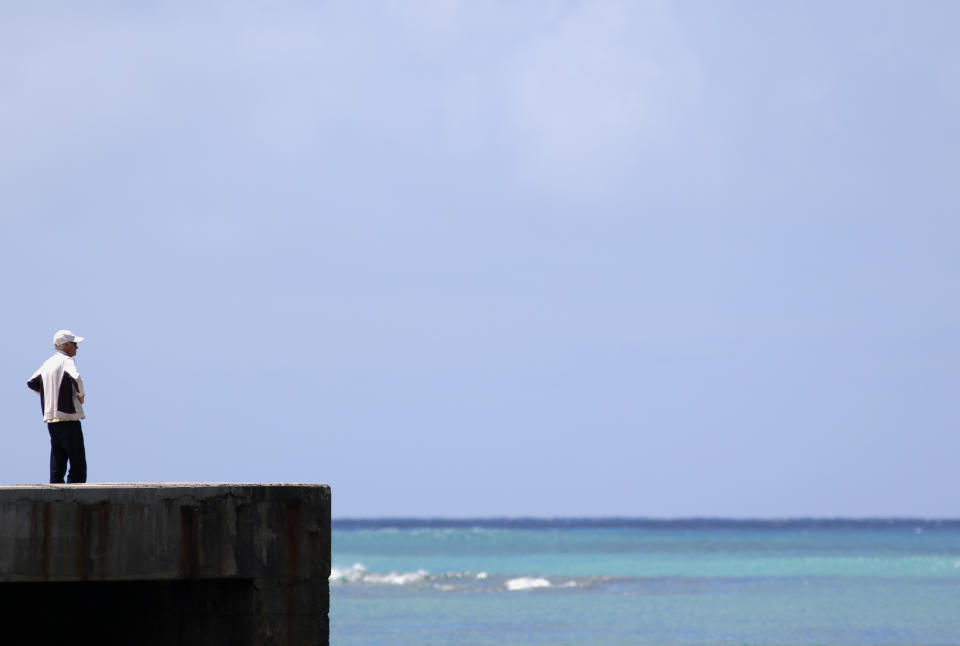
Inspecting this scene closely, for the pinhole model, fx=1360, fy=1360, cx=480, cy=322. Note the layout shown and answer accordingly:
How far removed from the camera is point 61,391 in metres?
9.78

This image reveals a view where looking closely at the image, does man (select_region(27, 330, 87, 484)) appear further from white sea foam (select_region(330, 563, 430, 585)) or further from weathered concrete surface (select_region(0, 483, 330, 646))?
white sea foam (select_region(330, 563, 430, 585))

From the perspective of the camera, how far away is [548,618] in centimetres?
2816

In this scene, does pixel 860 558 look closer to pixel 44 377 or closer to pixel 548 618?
pixel 548 618

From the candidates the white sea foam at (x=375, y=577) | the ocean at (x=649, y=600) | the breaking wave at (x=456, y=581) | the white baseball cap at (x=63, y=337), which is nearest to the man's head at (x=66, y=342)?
the white baseball cap at (x=63, y=337)

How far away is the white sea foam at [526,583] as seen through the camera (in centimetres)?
3890

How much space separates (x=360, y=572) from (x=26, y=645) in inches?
1568

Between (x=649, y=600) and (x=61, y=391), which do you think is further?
(x=649, y=600)

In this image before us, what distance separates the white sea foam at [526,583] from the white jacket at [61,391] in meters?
29.5

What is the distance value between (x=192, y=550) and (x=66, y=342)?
8.81 ft

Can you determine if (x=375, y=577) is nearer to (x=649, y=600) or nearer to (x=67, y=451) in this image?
(x=649, y=600)

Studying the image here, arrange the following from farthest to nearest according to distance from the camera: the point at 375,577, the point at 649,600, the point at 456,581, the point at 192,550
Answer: the point at 375,577 < the point at 456,581 < the point at 649,600 < the point at 192,550

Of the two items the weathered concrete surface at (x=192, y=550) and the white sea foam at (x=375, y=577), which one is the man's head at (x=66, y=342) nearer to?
the weathered concrete surface at (x=192, y=550)

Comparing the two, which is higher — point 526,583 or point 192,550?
point 192,550

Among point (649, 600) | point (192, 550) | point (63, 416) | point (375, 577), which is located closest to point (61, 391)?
point (63, 416)
